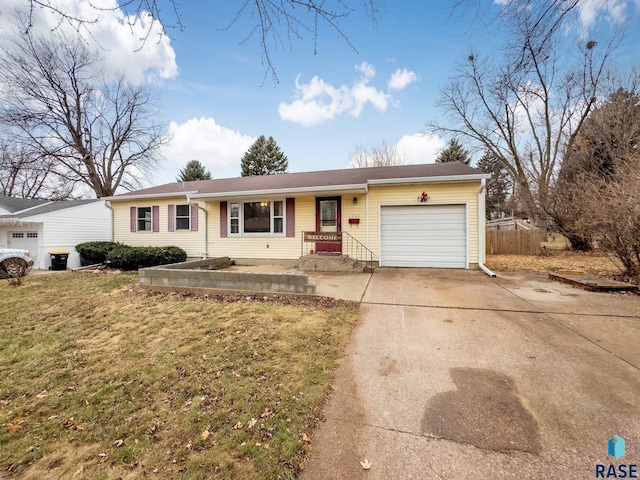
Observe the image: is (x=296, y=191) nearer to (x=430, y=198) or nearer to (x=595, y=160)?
(x=430, y=198)

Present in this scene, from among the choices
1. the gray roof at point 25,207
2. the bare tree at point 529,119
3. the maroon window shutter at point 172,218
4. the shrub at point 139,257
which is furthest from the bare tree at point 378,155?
the gray roof at point 25,207

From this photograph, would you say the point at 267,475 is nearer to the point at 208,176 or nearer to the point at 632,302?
the point at 632,302

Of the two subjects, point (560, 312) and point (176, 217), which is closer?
point (560, 312)

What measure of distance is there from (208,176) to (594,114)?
32.9m

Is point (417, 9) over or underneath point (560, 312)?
over

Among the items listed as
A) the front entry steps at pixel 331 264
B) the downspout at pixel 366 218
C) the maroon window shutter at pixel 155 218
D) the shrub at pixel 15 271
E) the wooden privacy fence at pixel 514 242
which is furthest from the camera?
the wooden privacy fence at pixel 514 242

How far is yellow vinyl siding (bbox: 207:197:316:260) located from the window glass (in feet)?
0.94

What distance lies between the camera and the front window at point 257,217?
32.4 ft

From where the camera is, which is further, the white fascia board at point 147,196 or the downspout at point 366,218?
the white fascia board at point 147,196

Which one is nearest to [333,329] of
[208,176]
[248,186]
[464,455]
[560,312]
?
[464,455]

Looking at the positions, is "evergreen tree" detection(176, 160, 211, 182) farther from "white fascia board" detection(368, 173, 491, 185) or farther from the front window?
"white fascia board" detection(368, 173, 491, 185)

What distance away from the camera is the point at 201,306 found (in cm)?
507

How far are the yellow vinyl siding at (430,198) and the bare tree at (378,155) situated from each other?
14816mm

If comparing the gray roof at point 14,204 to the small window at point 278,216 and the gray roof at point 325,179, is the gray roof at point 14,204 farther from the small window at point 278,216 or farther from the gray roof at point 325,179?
the small window at point 278,216
